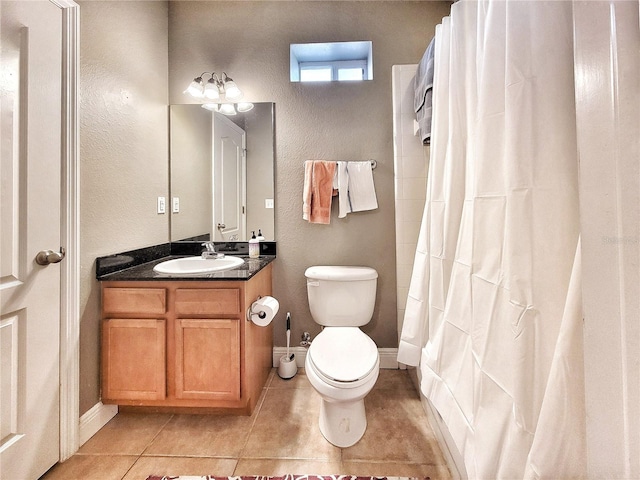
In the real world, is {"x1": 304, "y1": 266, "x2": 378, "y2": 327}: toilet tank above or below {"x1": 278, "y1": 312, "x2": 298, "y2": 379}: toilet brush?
above

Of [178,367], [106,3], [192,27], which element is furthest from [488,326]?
[192,27]

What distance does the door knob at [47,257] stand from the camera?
3.59ft

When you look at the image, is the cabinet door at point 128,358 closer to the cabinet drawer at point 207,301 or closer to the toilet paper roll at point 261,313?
the cabinet drawer at point 207,301

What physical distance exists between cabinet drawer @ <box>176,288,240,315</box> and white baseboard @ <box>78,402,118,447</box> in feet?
1.99

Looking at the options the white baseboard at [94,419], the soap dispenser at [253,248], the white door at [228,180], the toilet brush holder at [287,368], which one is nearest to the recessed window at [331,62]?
the white door at [228,180]

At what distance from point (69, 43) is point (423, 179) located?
75.6 inches

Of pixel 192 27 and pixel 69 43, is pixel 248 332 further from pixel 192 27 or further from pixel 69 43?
pixel 192 27

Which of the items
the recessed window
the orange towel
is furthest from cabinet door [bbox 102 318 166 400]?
the recessed window

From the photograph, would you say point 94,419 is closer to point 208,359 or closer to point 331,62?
point 208,359

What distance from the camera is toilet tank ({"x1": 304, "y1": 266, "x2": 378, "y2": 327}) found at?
1732mm

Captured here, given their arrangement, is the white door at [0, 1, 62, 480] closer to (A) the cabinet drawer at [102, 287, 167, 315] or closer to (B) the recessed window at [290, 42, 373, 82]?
(A) the cabinet drawer at [102, 287, 167, 315]

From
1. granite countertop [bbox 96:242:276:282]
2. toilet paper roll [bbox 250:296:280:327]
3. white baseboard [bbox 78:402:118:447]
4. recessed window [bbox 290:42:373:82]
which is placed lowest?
white baseboard [bbox 78:402:118:447]

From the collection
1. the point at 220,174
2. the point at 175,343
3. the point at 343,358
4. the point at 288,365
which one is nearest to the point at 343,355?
the point at 343,358

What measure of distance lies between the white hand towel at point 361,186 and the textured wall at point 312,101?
2.4 inches
